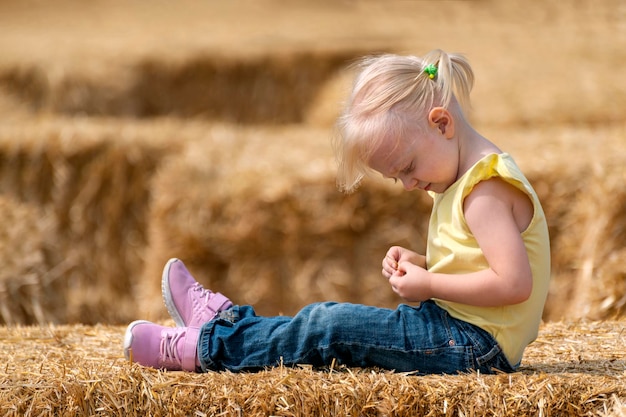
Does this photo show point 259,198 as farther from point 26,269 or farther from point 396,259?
point 396,259

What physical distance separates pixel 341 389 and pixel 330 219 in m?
2.00

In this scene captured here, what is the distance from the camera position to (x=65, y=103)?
6.70 meters

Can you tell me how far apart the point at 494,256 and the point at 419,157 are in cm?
29

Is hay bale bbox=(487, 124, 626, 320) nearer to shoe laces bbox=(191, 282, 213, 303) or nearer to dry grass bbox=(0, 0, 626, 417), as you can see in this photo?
dry grass bbox=(0, 0, 626, 417)

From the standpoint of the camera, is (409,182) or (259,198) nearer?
(409,182)

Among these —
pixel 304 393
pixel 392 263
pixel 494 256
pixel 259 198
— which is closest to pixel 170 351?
pixel 304 393

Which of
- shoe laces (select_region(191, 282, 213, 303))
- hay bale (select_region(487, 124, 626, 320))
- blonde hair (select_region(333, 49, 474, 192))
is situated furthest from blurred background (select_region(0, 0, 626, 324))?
shoe laces (select_region(191, 282, 213, 303))

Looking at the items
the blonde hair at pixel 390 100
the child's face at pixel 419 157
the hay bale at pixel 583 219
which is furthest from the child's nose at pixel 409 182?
the hay bale at pixel 583 219

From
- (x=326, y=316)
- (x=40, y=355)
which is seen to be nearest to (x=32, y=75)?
(x=40, y=355)

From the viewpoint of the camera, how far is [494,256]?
1.94 meters

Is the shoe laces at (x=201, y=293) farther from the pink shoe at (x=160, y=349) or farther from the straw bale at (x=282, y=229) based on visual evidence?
the straw bale at (x=282, y=229)

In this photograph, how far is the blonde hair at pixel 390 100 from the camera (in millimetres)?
2020

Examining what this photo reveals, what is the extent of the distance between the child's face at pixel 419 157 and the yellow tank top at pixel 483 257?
0.05m

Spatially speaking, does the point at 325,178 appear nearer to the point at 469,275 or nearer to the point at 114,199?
the point at 114,199
